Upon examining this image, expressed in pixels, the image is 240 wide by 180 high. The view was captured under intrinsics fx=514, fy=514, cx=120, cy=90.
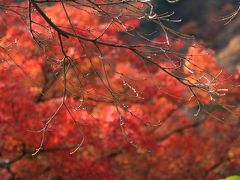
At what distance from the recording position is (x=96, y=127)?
13.6 meters

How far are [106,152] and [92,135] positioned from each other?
116cm

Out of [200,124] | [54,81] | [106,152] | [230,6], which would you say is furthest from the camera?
[230,6]

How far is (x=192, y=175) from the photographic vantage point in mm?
16844

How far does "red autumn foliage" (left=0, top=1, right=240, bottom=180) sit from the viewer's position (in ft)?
41.3

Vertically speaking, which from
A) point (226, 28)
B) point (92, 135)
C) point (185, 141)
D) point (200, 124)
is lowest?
point (92, 135)

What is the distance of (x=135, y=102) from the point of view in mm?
18422

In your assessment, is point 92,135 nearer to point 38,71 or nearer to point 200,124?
point 38,71

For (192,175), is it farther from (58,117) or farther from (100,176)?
(58,117)

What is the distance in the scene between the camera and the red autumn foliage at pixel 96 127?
496 inches

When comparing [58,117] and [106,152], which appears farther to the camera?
[106,152]

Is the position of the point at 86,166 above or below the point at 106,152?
A: below

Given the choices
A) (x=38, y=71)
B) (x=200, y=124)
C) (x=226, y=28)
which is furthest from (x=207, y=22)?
(x=38, y=71)

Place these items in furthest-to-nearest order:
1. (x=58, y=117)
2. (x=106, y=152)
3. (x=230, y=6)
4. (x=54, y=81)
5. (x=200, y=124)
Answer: (x=230, y=6) < (x=200, y=124) < (x=54, y=81) < (x=106, y=152) < (x=58, y=117)

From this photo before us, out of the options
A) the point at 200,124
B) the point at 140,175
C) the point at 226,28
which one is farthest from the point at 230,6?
the point at 140,175
